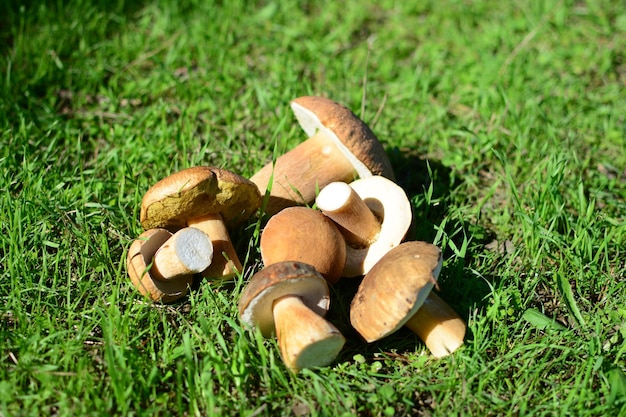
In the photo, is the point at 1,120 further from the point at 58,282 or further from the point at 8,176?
the point at 58,282

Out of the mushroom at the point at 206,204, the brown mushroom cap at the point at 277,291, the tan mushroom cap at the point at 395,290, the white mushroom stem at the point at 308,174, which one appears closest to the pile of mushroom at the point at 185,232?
the mushroom at the point at 206,204

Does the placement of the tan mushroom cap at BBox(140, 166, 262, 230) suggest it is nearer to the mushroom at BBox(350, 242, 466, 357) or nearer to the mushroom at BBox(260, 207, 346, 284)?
the mushroom at BBox(260, 207, 346, 284)

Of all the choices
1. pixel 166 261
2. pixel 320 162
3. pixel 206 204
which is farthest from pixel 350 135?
pixel 166 261

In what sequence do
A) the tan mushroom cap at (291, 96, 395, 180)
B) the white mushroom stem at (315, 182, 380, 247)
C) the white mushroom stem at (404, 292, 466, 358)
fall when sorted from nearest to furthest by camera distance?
the white mushroom stem at (404, 292, 466, 358)
the white mushroom stem at (315, 182, 380, 247)
the tan mushroom cap at (291, 96, 395, 180)

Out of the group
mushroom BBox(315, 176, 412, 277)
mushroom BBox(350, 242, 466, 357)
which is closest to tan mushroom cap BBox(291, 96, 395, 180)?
mushroom BBox(315, 176, 412, 277)

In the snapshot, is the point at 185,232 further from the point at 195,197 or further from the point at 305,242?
the point at 305,242

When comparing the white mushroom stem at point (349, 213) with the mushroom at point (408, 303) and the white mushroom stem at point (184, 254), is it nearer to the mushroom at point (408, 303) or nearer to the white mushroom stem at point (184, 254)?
the mushroom at point (408, 303)

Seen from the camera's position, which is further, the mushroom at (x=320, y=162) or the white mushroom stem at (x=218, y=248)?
the mushroom at (x=320, y=162)
